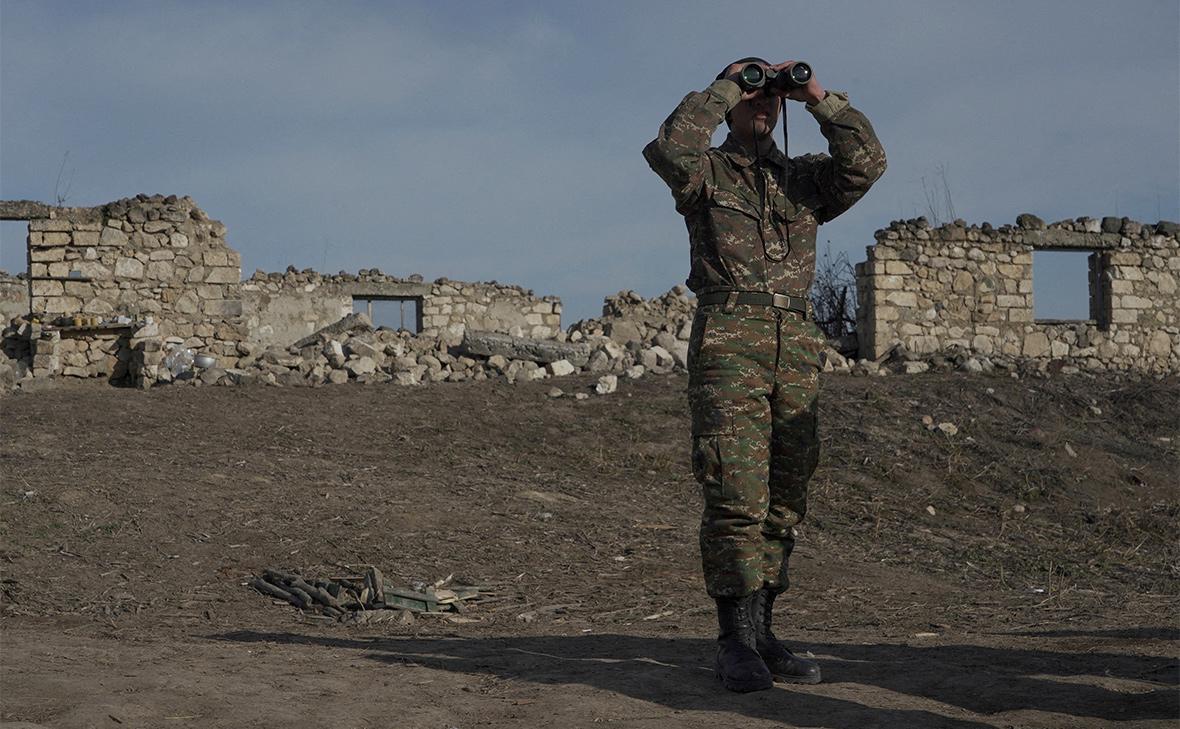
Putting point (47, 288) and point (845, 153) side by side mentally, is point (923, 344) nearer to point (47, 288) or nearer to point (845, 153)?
point (47, 288)

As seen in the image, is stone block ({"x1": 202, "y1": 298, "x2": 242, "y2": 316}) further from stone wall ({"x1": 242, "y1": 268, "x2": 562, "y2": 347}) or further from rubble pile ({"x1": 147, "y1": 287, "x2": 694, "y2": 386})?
stone wall ({"x1": 242, "y1": 268, "x2": 562, "y2": 347})

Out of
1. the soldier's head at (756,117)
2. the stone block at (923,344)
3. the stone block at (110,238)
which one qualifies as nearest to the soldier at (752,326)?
the soldier's head at (756,117)

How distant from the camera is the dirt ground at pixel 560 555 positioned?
360cm

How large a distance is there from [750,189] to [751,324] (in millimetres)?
501

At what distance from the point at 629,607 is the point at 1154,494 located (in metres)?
5.74

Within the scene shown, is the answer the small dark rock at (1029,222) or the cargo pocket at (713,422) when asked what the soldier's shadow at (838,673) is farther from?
the small dark rock at (1029,222)

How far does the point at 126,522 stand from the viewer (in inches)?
281

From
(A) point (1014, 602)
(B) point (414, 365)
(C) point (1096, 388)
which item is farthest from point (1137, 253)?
(A) point (1014, 602)

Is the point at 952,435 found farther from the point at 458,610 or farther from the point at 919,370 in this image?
the point at 458,610

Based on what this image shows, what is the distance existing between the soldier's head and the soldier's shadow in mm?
1854

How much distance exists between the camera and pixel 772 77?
13.1 ft

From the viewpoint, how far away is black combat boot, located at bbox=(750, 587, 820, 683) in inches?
151

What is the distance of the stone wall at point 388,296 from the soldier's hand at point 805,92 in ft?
51.5

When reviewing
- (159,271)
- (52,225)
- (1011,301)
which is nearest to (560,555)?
(159,271)
